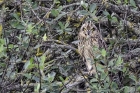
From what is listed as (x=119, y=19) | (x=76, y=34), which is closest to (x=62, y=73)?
(x=76, y=34)

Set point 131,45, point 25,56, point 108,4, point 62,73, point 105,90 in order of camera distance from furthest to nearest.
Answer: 1. point 108,4
2. point 131,45
3. point 25,56
4. point 62,73
5. point 105,90

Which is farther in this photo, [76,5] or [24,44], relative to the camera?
[76,5]

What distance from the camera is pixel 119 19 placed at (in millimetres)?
2398

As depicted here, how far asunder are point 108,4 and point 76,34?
0.89ft

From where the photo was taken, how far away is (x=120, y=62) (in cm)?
181

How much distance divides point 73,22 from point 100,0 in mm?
208

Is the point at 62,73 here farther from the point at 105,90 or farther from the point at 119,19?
the point at 119,19

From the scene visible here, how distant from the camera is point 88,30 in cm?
225

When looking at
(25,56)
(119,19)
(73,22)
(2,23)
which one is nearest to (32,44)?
(25,56)

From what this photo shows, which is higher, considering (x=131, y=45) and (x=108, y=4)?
(x=108, y=4)

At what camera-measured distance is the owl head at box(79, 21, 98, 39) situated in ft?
7.39

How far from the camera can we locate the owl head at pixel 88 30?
2.25 meters

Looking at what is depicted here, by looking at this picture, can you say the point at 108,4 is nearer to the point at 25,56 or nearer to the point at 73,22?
the point at 73,22

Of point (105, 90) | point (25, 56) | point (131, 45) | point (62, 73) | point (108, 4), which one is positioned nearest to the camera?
point (105, 90)
